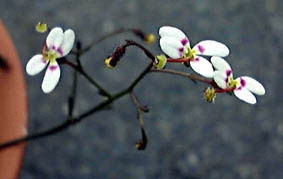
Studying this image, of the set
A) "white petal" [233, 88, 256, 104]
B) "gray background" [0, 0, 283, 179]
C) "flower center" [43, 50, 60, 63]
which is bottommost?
"gray background" [0, 0, 283, 179]

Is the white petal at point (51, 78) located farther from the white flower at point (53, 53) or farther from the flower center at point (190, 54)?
the flower center at point (190, 54)

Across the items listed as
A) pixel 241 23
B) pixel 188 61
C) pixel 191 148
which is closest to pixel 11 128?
pixel 188 61

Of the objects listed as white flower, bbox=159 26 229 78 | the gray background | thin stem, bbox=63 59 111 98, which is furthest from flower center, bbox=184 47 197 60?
the gray background

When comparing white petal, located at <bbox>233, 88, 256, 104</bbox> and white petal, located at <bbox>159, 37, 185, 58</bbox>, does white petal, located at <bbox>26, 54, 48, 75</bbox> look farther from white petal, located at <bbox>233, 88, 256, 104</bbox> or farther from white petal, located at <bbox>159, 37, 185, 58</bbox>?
white petal, located at <bbox>233, 88, 256, 104</bbox>

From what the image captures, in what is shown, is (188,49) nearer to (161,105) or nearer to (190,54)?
(190,54)

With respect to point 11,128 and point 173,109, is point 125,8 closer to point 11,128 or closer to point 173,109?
point 173,109

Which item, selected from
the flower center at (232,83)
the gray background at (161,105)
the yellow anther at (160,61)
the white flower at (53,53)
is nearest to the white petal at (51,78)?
the white flower at (53,53)
